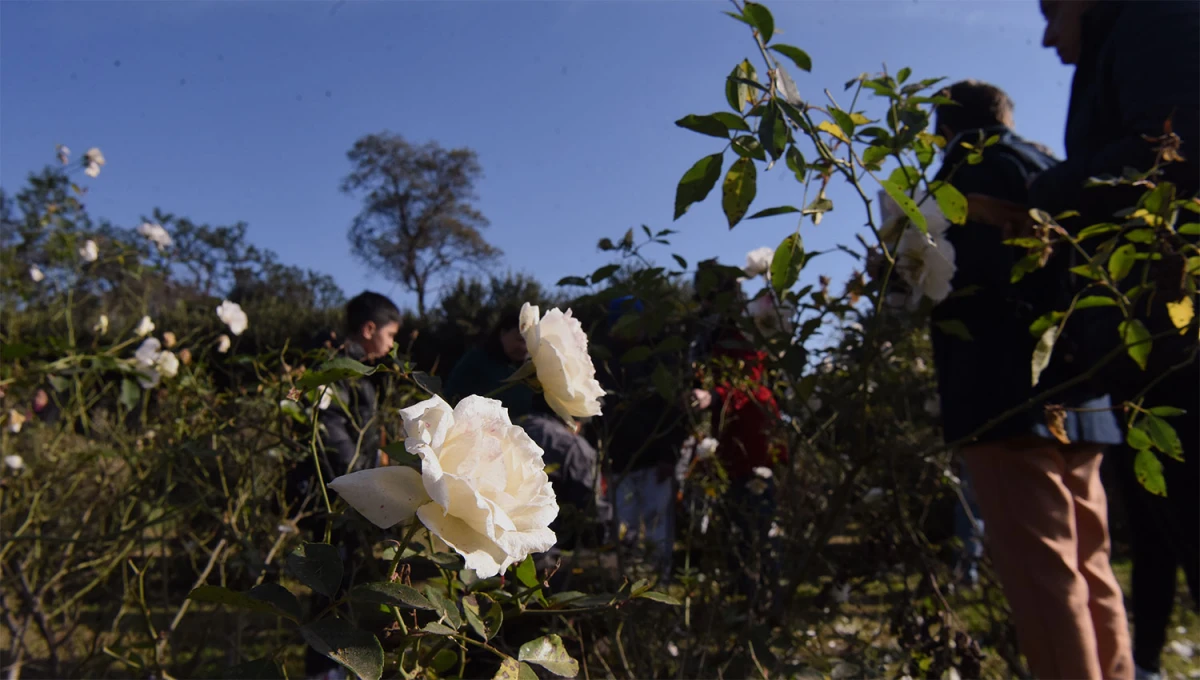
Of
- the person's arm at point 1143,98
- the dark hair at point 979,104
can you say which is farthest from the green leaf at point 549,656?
the dark hair at point 979,104

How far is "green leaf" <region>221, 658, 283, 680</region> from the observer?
51cm

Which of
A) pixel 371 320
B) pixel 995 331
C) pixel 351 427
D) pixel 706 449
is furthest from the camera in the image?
pixel 371 320

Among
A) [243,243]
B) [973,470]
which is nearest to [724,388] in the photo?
[973,470]

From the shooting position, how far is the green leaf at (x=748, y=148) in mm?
899

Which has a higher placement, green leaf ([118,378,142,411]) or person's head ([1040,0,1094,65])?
person's head ([1040,0,1094,65])

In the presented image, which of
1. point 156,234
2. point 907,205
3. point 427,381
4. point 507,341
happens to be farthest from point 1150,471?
point 156,234

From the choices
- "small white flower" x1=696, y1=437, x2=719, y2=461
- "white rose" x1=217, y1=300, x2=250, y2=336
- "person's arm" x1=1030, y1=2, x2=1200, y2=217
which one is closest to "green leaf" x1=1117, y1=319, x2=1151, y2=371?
"person's arm" x1=1030, y1=2, x2=1200, y2=217

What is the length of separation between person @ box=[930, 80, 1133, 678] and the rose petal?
112 centimetres

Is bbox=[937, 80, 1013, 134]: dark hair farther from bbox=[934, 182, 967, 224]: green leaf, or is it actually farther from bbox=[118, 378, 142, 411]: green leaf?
bbox=[118, 378, 142, 411]: green leaf

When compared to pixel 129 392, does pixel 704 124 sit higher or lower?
higher

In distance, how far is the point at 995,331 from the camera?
5.23 ft

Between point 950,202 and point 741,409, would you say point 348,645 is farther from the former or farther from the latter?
point 741,409

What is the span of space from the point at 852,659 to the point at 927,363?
196 centimetres

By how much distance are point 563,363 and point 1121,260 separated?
0.91 m
